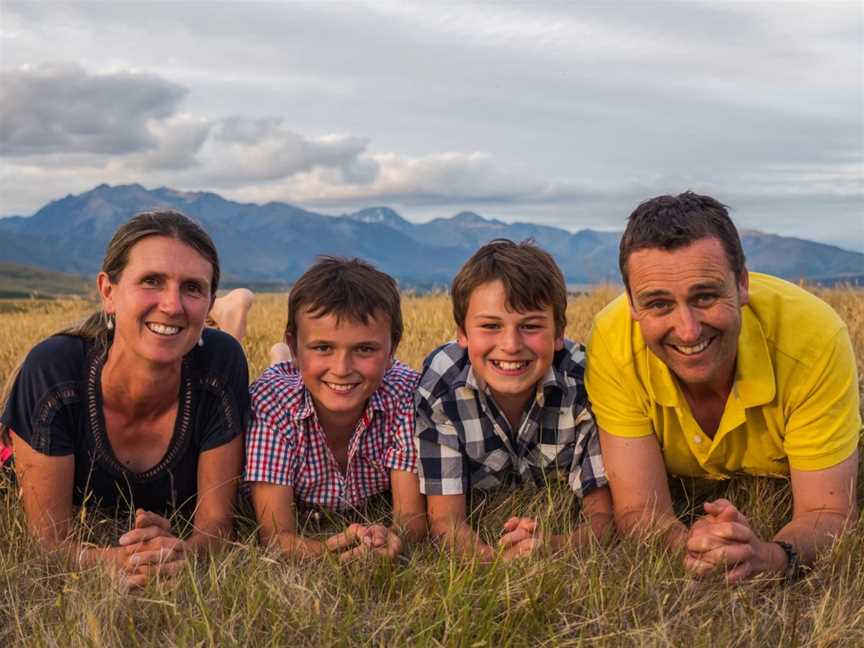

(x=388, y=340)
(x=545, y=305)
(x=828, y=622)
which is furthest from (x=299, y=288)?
(x=828, y=622)

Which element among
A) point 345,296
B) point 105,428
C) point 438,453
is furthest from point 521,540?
point 105,428

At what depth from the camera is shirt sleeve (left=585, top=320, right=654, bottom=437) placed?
3.38 metres

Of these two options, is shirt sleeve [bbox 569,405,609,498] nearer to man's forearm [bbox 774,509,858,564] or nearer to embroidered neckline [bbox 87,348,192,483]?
man's forearm [bbox 774,509,858,564]

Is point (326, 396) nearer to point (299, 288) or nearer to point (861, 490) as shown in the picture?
point (299, 288)

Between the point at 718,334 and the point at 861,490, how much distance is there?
4.10 feet

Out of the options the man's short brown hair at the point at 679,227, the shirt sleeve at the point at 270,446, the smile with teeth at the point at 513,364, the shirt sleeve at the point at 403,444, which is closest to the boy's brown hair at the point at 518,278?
the smile with teeth at the point at 513,364

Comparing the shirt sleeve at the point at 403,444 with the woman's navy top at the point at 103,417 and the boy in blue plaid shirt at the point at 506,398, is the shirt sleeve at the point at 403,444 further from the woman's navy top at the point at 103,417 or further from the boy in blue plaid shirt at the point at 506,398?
the woman's navy top at the point at 103,417

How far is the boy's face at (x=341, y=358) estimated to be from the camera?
137 inches

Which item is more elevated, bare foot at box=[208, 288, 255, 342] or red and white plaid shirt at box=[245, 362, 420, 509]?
bare foot at box=[208, 288, 255, 342]

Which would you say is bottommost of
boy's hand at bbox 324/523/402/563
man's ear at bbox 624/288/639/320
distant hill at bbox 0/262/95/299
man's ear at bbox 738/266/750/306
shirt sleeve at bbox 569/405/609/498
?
boy's hand at bbox 324/523/402/563

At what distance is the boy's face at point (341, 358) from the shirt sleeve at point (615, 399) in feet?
2.86

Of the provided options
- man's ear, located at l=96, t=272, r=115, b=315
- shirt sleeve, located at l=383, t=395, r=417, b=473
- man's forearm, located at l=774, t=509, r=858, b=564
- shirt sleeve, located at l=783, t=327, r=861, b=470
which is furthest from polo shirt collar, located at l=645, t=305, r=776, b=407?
man's ear, located at l=96, t=272, r=115, b=315

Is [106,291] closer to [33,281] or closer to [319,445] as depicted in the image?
[319,445]

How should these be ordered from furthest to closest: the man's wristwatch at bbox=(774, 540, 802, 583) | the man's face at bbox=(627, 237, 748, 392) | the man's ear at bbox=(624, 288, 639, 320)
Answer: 1. the man's ear at bbox=(624, 288, 639, 320)
2. the man's face at bbox=(627, 237, 748, 392)
3. the man's wristwatch at bbox=(774, 540, 802, 583)
